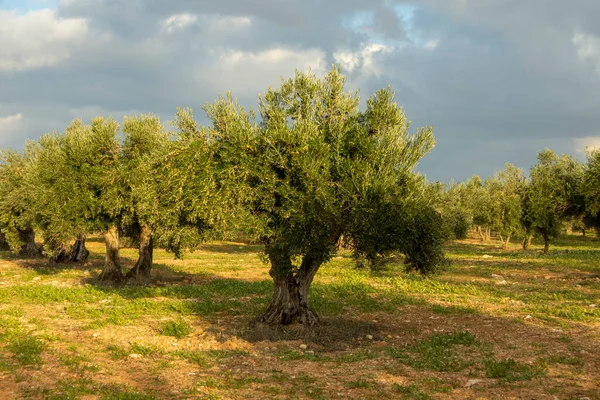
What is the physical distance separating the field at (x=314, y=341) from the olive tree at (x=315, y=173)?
337 centimetres

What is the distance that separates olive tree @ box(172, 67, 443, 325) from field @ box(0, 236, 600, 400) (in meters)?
3.37

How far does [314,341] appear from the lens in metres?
18.8

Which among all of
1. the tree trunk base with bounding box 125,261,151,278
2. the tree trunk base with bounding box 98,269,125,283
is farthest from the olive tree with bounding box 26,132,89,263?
the tree trunk base with bounding box 125,261,151,278

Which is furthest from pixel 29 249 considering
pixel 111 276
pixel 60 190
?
pixel 60 190

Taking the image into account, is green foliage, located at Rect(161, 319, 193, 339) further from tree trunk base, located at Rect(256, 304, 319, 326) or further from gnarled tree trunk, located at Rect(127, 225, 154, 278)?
gnarled tree trunk, located at Rect(127, 225, 154, 278)

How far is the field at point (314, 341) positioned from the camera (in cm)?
1331

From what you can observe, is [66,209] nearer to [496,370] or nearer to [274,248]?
[274,248]

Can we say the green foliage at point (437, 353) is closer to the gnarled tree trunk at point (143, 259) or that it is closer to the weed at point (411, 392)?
the weed at point (411, 392)

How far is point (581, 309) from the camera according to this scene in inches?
943

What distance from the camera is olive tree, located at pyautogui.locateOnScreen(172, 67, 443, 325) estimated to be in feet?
58.5

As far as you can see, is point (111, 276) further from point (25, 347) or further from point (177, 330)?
point (25, 347)

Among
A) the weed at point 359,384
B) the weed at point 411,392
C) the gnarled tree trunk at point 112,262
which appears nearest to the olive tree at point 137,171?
the gnarled tree trunk at point 112,262

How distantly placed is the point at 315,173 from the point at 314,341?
6188 millimetres

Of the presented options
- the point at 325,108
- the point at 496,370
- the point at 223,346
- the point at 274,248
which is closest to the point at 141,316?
the point at 223,346
